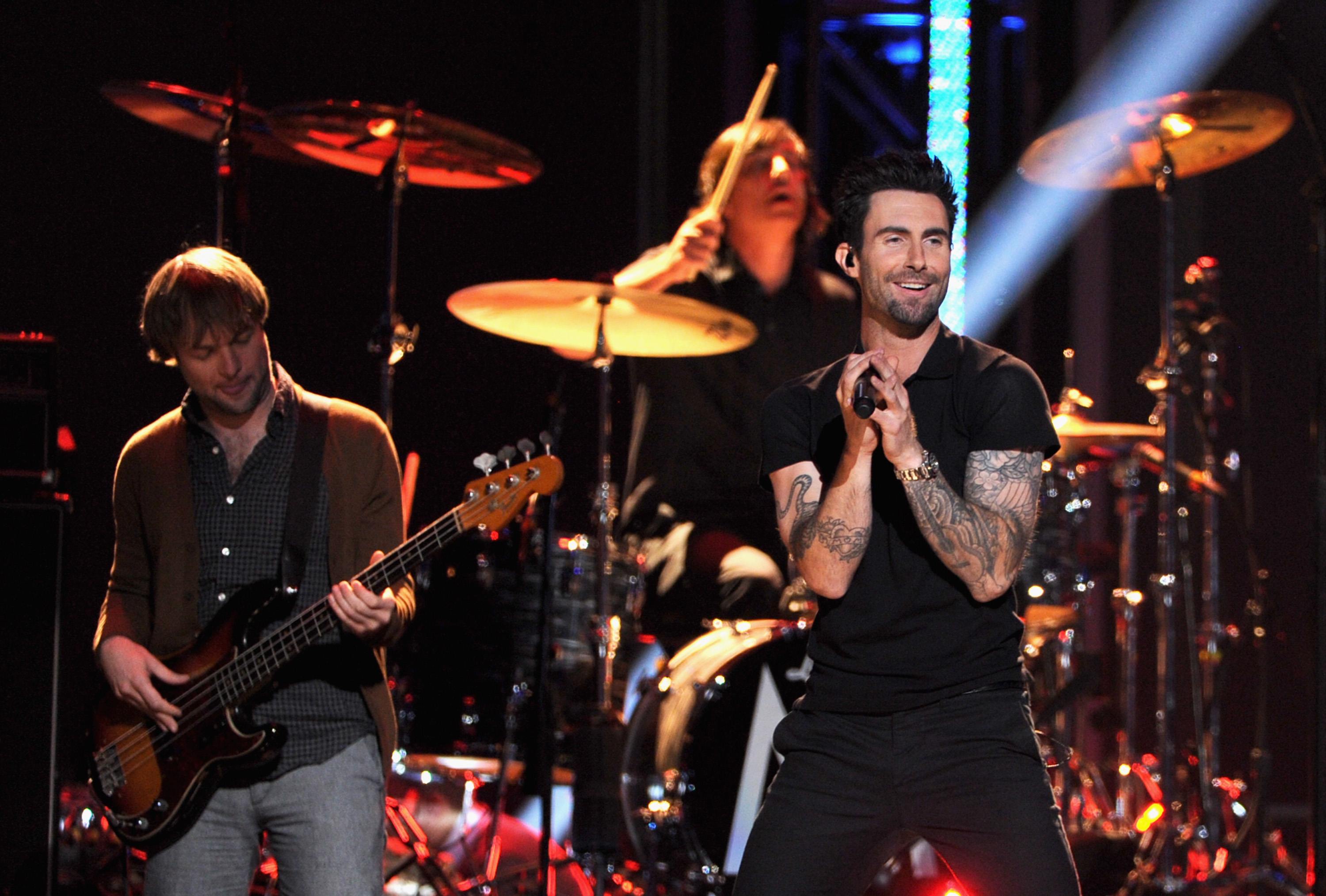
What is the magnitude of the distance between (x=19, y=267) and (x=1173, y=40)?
531cm

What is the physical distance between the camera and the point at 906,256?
2742 mm

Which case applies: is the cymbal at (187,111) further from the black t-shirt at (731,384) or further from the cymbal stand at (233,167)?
the black t-shirt at (731,384)

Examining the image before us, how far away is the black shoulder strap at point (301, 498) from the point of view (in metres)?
3.25

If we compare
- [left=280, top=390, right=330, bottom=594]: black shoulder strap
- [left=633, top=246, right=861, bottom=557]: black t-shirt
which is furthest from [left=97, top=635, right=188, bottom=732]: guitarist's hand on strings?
[left=633, top=246, right=861, bottom=557]: black t-shirt

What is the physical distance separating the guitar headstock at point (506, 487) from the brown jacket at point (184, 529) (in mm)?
184

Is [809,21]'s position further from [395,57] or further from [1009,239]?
[395,57]

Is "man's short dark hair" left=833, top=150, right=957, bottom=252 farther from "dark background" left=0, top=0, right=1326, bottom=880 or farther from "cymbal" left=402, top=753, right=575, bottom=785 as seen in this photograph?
"cymbal" left=402, top=753, right=575, bottom=785

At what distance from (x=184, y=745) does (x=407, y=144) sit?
91.7 inches

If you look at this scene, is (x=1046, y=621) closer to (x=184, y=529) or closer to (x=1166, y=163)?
(x=1166, y=163)

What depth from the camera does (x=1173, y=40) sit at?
692cm

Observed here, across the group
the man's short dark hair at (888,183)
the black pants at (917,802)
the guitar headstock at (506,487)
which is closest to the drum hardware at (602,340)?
the guitar headstock at (506,487)

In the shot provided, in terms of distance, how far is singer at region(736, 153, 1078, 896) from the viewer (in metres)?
2.51

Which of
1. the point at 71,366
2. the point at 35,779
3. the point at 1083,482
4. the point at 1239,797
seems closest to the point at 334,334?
the point at 71,366

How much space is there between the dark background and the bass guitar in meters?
1.08
